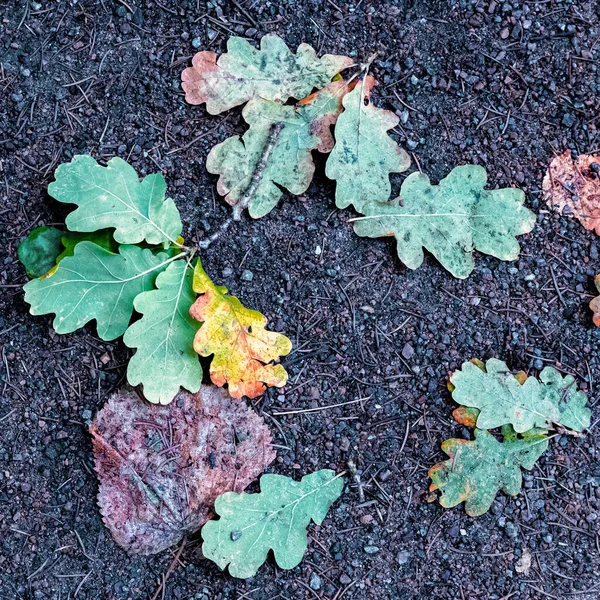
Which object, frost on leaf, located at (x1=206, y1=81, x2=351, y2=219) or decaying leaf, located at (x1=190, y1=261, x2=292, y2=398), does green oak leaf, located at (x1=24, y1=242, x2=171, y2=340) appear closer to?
decaying leaf, located at (x1=190, y1=261, x2=292, y2=398)

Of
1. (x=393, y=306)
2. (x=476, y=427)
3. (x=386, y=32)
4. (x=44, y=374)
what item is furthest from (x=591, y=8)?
(x=44, y=374)

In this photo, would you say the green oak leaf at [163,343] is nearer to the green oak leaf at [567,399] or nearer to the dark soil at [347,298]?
the dark soil at [347,298]

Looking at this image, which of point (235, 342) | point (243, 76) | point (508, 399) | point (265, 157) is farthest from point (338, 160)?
point (508, 399)

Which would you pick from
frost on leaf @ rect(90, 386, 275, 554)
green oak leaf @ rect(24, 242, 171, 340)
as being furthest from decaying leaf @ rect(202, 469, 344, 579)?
green oak leaf @ rect(24, 242, 171, 340)

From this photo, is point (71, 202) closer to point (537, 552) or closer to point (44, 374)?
point (44, 374)

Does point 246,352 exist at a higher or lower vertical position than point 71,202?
lower

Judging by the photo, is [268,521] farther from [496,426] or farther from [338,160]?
[338,160]

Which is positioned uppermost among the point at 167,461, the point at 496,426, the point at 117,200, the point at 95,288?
the point at 117,200
